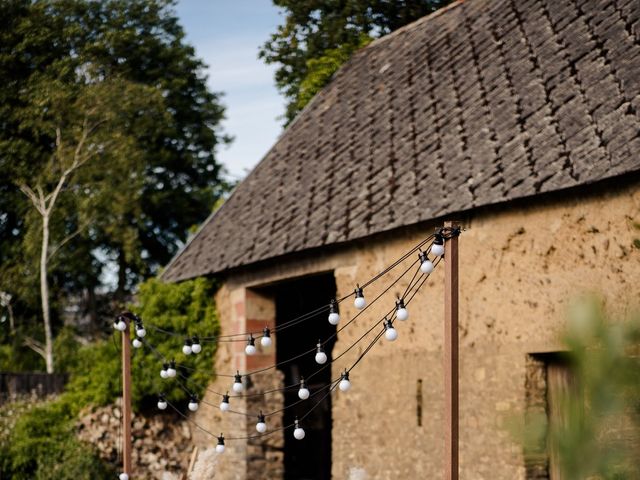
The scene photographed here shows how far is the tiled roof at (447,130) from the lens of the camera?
7098mm

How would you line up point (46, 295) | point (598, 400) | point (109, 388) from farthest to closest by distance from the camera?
point (46, 295) → point (109, 388) → point (598, 400)

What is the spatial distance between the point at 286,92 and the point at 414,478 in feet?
29.3

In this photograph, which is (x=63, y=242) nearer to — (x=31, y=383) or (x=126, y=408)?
(x=31, y=383)

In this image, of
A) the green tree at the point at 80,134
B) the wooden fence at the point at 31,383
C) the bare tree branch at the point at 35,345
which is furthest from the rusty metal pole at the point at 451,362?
the bare tree branch at the point at 35,345

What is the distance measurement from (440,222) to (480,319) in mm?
866

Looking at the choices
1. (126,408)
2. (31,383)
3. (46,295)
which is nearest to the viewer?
(126,408)

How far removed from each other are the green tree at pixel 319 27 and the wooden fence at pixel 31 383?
6829 mm

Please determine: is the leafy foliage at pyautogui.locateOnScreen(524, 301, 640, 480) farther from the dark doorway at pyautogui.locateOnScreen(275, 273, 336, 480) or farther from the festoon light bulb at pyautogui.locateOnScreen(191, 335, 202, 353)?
the dark doorway at pyautogui.locateOnScreen(275, 273, 336, 480)

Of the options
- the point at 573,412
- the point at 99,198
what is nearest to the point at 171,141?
the point at 99,198

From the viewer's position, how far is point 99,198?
23016mm

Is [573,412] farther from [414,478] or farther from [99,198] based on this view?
[99,198]

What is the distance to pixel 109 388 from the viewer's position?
12.5 metres

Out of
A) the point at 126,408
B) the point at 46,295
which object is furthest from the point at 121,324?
the point at 46,295

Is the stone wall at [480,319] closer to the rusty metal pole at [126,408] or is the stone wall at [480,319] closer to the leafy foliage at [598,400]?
the rusty metal pole at [126,408]
